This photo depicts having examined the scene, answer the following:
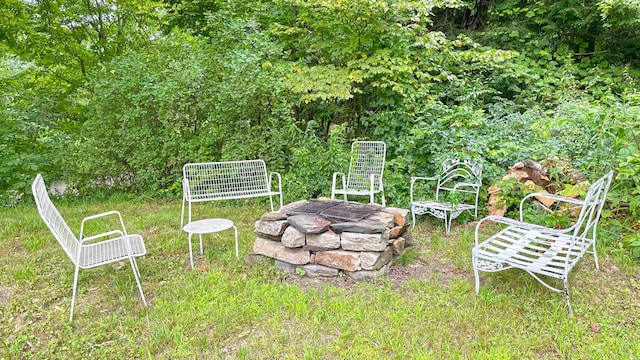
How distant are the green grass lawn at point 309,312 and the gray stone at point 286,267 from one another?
3.0 inches

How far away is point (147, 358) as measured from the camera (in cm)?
210

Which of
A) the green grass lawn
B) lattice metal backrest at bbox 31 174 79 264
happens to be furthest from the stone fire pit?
lattice metal backrest at bbox 31 174 79 264

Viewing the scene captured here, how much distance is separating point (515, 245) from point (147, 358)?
2446mm

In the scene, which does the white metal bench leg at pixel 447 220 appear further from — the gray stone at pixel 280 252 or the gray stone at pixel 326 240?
the gray stone at pixel 280 252

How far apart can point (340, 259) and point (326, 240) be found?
0.18 m

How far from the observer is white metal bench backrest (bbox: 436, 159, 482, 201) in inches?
167

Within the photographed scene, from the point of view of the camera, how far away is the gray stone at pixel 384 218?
309 centimetres

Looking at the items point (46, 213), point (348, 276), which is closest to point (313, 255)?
point (348, 276)

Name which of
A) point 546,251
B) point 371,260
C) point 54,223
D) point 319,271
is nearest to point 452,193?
point 546,251

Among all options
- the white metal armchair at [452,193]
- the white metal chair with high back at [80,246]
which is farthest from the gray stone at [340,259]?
the white metal armchair at [452,193]

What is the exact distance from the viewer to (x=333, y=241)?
2.97m

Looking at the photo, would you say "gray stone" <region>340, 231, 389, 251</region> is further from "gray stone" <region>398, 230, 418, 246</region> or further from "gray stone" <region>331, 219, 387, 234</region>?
"gray stone" <region>398, 230, 418, 246</region>

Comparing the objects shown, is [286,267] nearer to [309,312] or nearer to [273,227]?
[273,227]

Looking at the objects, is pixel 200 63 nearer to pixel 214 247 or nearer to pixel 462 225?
pixel 214 247
